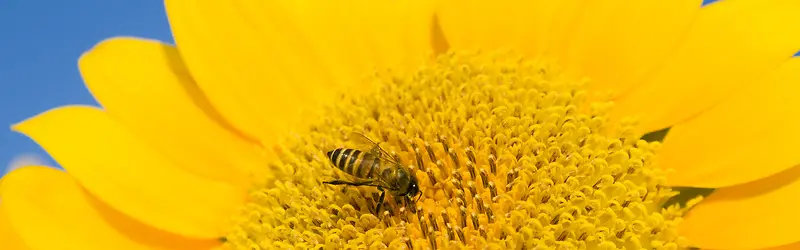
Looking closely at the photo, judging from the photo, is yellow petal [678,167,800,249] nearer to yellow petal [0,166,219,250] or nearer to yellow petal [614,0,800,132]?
yellow petal [614,0,800,132]

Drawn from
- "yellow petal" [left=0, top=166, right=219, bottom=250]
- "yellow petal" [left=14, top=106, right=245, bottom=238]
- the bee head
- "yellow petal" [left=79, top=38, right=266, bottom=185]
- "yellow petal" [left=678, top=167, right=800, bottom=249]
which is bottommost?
"yellow petal" [left=678, top=167, right=800, bottom=249]

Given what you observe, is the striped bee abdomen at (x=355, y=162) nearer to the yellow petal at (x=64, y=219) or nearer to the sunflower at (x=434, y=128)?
the sunflower at (x=434, y=128)

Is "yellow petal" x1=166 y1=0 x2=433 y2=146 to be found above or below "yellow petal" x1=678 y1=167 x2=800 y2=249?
above

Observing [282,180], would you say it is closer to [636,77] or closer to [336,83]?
[336,83]

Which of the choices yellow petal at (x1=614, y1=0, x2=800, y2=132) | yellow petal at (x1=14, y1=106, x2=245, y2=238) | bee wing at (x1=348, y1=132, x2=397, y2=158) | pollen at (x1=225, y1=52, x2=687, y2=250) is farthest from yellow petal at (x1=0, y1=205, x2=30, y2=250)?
yellow petal at (x1=614, y1=0, x2=800, y2=132)

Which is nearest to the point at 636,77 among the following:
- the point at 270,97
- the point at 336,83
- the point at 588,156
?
the point at 588,156

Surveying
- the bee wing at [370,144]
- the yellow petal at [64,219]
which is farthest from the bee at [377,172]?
the yellow petal at [64,219]

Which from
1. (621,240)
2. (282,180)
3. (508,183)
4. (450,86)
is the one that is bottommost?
(621,240)
